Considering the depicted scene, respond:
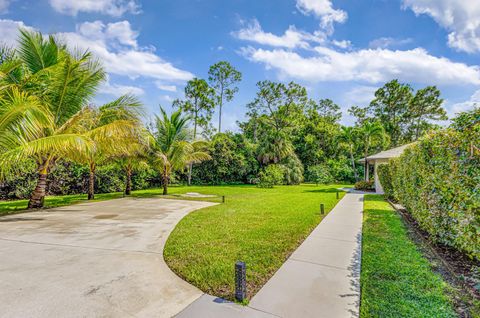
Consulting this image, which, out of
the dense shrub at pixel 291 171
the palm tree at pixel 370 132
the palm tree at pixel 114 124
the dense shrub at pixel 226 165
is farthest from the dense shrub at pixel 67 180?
the palm tree at pixel 370 132

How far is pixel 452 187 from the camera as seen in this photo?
375 cm

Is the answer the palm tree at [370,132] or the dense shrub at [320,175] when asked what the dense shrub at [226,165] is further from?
the palm tree at [370,132]

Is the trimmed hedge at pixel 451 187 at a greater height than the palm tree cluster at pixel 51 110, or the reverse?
the palm tree cluster at pixel 51 110

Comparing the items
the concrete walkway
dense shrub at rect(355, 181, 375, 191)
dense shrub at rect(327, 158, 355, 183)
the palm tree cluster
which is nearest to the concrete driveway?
the concrete walkway

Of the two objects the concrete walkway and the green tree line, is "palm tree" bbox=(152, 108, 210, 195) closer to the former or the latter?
the green tree line

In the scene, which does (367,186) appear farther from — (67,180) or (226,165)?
(67,180)

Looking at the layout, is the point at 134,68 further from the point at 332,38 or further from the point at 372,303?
the point at 372,303

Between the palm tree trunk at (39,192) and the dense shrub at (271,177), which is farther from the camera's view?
the dense shrub at (271,177)

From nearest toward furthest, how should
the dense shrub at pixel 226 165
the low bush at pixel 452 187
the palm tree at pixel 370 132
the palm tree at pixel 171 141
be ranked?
the low bush at pixel 452 187 < the palm tree at pixel 171 141 < the palm tree at pixel 370 132 < the dense shrub at pixel 226 165

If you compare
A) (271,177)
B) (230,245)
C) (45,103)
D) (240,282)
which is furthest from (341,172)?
(240,282)

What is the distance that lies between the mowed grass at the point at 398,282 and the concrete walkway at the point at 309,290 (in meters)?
0.17

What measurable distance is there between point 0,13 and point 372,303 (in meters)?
13.1

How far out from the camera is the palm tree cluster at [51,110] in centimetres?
679

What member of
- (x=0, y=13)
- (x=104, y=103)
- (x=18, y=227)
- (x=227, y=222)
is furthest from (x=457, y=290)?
(x=0, y=13)
